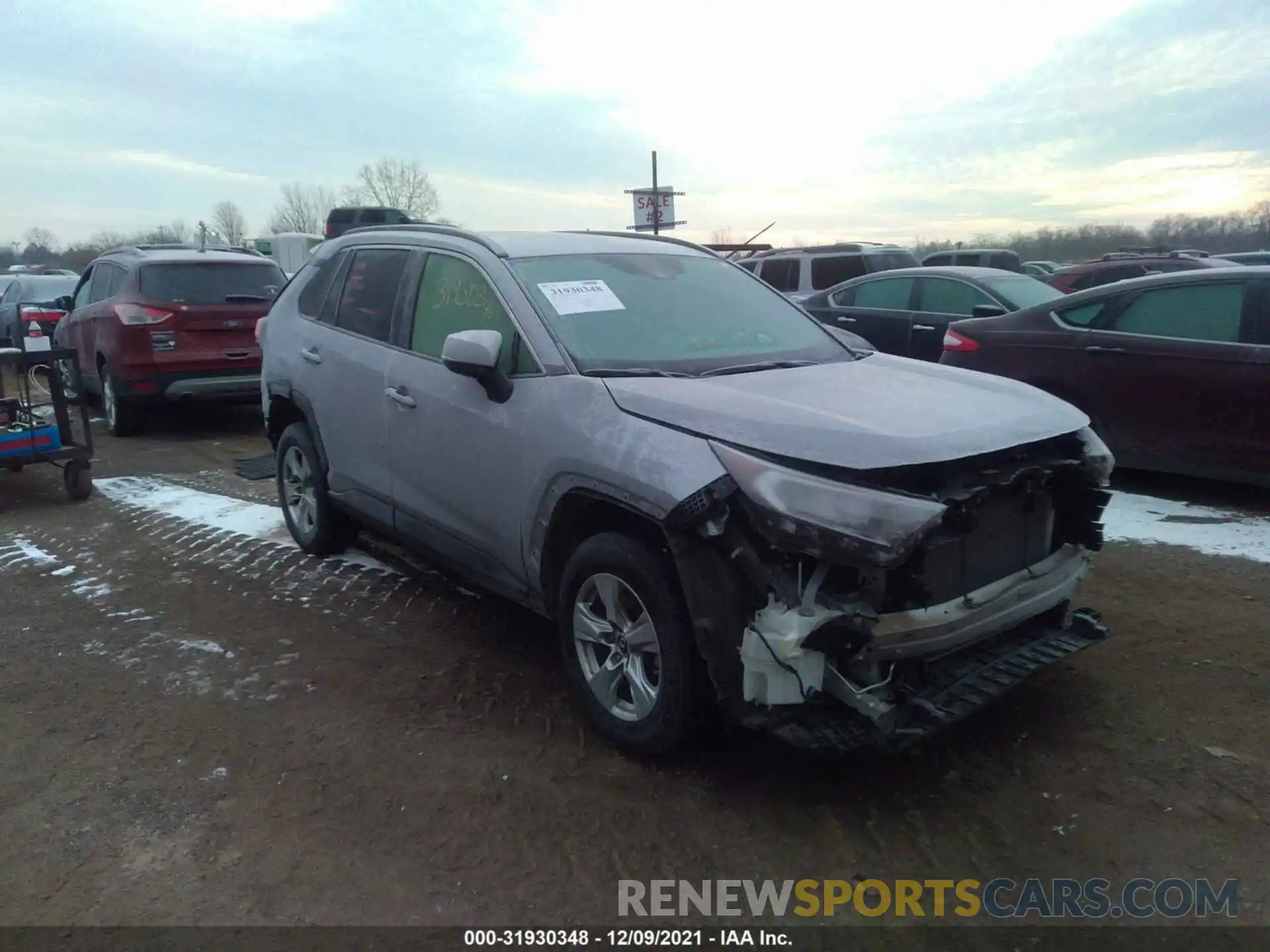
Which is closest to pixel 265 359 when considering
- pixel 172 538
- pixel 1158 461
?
pixel 172 538

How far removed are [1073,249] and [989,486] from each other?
Answer: 37.2 m

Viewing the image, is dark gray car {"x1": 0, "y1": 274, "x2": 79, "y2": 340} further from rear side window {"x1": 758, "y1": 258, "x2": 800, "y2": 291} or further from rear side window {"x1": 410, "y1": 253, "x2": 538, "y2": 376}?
rear side window {"x1": 410, "y1": 253, "x2": 538, "y2": 376}

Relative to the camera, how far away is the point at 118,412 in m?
9.72

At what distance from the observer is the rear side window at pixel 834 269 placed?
13789mm

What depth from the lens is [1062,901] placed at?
2.74 m

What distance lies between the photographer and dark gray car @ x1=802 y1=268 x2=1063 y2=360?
9.45 meters

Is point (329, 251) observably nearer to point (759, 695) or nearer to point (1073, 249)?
point (759, 695)

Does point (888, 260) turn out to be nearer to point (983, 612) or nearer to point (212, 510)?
point (212, 510)

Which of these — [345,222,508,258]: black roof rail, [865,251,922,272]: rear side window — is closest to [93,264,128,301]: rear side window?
[345,222,508,258]: black roof rail

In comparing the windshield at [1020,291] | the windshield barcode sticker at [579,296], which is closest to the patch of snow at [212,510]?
the windshield barcode sticker at [579,296]

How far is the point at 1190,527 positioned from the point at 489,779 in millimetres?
4630

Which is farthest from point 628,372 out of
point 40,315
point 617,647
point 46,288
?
point 46,288

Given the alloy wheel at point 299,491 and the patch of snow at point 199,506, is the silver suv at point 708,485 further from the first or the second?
the patch of snow at point 199,506

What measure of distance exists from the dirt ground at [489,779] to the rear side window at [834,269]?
946 cm
